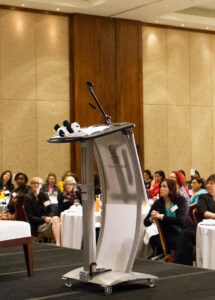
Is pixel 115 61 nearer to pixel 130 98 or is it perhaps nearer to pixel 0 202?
pixel 130 98

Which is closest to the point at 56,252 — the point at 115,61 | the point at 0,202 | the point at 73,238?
the point at 73,238

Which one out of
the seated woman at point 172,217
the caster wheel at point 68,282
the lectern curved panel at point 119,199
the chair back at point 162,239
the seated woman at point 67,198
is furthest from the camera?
the seated woman at point 67,198

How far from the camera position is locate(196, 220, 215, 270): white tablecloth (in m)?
6.37

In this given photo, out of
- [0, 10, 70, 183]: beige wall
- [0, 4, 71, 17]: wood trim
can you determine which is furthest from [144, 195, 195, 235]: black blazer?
[0, 4, 71, 17]: wood trim

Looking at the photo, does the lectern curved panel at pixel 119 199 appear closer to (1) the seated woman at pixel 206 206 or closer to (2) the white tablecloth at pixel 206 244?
(2) the white tablecloth at pixel 206 244

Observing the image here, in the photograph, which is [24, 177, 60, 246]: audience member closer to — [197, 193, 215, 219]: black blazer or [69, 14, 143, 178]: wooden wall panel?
[197, 193, 215, 219]: black blazer

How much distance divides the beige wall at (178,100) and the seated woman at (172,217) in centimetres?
941

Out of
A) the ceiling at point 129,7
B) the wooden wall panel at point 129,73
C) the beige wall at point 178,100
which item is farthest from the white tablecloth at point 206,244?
the beige wall at point 178,100

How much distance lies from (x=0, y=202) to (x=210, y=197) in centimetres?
466

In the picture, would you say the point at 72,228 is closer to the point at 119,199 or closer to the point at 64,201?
the point at 64,201

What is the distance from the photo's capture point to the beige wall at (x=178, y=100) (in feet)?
55.5

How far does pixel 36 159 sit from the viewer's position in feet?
49.0

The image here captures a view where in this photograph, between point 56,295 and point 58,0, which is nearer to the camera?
point 56,295

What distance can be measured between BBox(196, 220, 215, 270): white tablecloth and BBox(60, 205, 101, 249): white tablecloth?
1770 mm
